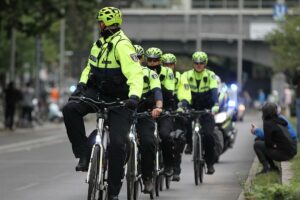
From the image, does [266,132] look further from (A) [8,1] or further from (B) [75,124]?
(A) [8,1]

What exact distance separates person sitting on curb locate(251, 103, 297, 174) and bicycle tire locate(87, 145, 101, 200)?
556cm

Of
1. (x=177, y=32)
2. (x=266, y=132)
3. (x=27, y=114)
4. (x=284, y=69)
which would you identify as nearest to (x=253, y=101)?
(x=177, y=32)

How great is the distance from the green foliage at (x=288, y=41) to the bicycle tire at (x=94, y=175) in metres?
31.0

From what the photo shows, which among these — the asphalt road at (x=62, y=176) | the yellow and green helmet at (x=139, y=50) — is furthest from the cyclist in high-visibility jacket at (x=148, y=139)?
the asphalt road at (x=62, y=176)

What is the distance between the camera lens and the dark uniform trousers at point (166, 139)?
597 inches

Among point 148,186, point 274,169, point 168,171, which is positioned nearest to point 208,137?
point 274,169

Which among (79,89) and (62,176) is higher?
(79,89)

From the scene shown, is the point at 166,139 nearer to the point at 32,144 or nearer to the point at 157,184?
the point at 157,184

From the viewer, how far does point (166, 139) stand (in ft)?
49.7

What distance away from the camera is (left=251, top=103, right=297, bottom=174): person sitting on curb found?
16438 millimetres

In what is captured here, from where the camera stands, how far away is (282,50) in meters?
49.0

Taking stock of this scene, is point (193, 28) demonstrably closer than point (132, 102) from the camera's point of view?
No

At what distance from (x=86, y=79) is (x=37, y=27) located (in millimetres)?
28289

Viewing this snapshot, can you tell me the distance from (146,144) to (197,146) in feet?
11.6
